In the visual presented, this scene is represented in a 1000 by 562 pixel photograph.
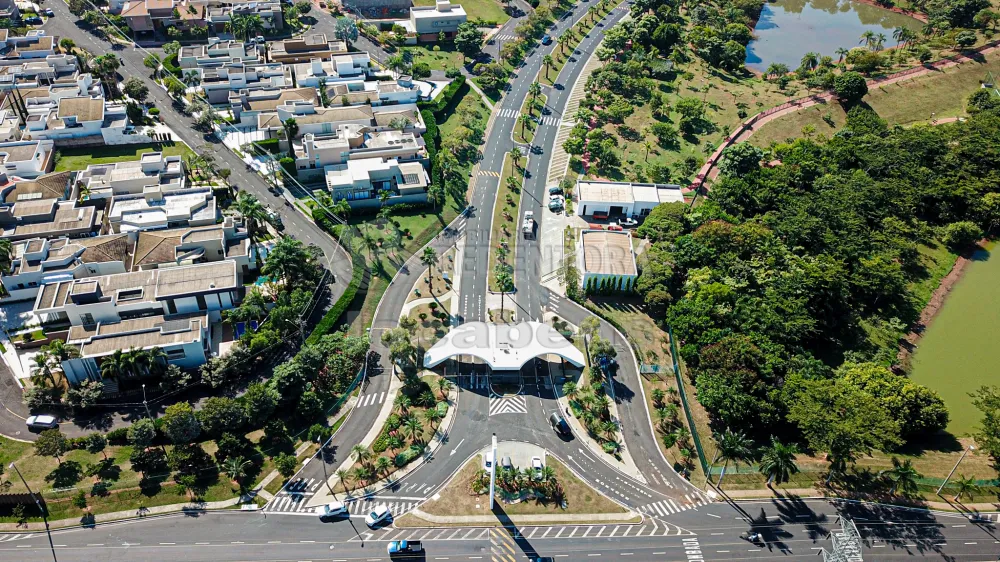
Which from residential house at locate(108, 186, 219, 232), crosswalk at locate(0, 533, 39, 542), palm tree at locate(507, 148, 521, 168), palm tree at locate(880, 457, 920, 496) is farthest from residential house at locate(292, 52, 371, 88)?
palm tree at locate(880, 457, 920, 496)

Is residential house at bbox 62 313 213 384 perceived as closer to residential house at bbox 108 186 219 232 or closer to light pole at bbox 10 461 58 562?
light pole at bbox 10 461 58 562

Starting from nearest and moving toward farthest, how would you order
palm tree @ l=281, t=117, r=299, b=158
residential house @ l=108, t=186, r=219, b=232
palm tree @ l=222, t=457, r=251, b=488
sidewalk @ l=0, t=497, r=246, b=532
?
sidewalk @ l=0, t=497, r=246, b=532, palm tree @ l=222, t=457, r=251, b=488, residential house @ l=108, t=186, r=219, b=232, palm tree @ l=281, t=117, r=299, b=158

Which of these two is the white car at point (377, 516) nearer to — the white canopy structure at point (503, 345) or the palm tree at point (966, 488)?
the white canopy structure at point (503, 345)

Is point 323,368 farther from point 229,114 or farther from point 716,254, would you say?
point 229,114

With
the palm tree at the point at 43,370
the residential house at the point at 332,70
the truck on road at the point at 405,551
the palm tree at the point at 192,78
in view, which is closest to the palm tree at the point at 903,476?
the truck on road at the point at 405,551

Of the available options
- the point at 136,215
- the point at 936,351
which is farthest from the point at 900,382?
the point at 136,215

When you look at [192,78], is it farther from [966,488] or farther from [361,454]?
[966,488]

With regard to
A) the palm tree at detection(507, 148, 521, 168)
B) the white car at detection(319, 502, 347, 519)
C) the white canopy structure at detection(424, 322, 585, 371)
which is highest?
the palm tree at detection(507, 148, 521, 168)
